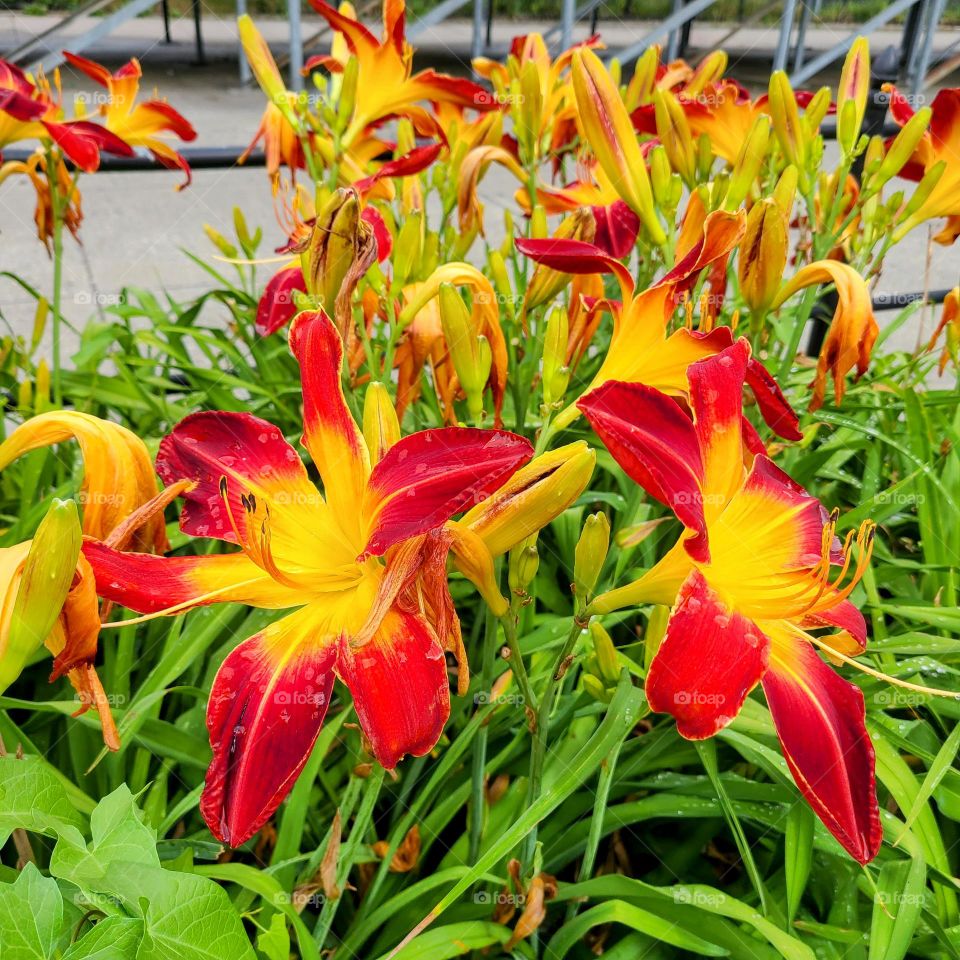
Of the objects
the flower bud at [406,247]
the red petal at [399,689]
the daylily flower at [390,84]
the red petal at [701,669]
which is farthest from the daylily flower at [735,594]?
the daylily flower at [390,84]

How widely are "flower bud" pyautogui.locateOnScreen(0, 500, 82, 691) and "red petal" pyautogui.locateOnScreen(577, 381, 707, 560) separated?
314 millimetres

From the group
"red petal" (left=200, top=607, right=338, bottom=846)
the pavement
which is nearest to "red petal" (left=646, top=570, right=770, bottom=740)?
"red petal" (left=200, top=607, right=338, bottom=846)

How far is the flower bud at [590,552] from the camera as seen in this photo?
25.1 inches

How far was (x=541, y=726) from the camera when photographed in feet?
2.31

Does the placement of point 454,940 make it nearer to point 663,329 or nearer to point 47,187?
point 663,329

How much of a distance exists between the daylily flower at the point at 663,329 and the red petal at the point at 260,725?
29cm

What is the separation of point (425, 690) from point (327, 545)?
16 centimetres

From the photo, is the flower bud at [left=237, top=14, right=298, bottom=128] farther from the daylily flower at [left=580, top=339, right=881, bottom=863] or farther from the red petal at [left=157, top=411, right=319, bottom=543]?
the daylily flower at [left=580, top=339, right=881, bottom=863]

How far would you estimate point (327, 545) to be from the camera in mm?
650

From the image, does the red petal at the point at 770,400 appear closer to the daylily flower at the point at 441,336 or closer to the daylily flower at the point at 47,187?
the daylily flower at the point at 441,336

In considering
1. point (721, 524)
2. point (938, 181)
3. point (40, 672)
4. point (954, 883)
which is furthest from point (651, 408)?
point (40, 672)

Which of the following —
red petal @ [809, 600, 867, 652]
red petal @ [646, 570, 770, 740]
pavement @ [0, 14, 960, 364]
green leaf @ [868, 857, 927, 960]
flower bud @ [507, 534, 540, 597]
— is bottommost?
pavement @ [0, 14, 960, 364]

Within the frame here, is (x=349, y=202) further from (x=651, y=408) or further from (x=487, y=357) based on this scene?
(x=651, y=408)

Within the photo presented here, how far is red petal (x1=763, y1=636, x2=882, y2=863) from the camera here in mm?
556
